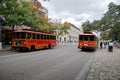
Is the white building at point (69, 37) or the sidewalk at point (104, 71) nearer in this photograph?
the sidewalk at point (104, 71)

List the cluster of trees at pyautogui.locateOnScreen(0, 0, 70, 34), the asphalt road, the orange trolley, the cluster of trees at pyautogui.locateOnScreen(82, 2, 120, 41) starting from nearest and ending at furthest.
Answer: the asphalt road, the orange trolley, the cluster of trees at pyautogui.locateOnScreen(0, 0, 70, 34), the cluster of trees at pyautogui.locateOnScreen(82, 2, 120, 41)

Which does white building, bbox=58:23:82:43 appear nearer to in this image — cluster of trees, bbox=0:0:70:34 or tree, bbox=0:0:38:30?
cluster of trees, bbox=0:0:70:34

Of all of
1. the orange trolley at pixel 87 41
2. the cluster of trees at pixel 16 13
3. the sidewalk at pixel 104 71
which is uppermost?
the cluster of trees at pixel 16 13

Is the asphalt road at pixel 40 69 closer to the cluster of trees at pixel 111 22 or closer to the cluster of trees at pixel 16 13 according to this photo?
the cluster of trees at pixel 16 13

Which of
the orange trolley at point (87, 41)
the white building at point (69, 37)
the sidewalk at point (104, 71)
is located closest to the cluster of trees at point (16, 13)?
the orange trolley at point (87, 41)

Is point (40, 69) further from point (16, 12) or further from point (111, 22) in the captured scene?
point (111, 22)

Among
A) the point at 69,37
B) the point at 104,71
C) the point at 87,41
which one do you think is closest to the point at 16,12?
the point at 87,41

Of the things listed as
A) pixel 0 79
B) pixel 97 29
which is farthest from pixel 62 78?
pixel 97 29

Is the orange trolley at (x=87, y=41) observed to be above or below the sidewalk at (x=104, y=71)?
above

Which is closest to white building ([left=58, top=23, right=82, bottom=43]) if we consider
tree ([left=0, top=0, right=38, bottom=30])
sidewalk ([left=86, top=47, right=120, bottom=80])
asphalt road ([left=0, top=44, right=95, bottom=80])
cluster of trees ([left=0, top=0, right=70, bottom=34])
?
cluster of trees ([left=0, top=0, right=70, bottom=34])

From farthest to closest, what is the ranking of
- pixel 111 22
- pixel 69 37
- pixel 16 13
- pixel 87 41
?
pixel 69 37 < pixel 111 22 < pixel 16 13 < pixel 87 41

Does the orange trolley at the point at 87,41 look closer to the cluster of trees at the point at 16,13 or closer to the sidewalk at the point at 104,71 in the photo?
the cluster of trees at the point at 16,13

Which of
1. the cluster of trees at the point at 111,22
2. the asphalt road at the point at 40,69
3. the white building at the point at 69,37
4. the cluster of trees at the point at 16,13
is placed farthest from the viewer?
the white building at the point at 69,37

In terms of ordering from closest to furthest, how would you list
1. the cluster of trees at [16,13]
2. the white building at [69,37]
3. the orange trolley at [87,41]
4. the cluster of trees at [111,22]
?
the orange trolley at [87,41], the cluster of trees at [16,13], the cluster of trees at [111,22], the white building at [69,37]
